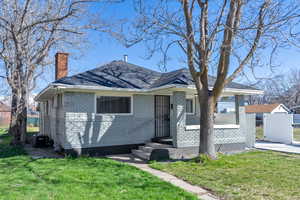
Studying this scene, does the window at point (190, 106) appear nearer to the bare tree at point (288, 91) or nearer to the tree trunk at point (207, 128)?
the tree trunk at point (207, 128)

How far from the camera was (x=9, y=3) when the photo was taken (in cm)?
1056

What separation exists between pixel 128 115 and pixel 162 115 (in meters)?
1.77

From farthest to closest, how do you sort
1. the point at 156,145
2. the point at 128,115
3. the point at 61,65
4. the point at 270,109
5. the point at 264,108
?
the point at 264,108 → the point at 270,109 → the point at 61,65 → the point at 128,115 → the point at 156,145

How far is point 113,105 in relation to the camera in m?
9.77

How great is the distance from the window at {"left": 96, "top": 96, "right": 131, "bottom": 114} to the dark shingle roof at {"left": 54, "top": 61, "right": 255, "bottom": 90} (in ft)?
2.14

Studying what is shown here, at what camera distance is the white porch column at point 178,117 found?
882cm

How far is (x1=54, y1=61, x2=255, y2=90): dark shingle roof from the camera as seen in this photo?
905 centimetres

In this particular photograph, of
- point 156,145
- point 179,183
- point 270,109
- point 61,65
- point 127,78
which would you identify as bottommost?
point 179,183

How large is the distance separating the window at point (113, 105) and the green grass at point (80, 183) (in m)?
2.79

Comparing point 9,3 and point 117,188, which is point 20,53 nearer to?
point 9,3

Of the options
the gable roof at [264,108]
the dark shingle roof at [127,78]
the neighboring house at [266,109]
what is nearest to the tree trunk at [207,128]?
the dark shingle roof at [127,78]

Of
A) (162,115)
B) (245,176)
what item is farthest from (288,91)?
(245,176)

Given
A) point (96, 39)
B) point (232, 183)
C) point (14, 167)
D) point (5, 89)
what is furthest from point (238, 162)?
point (5, 89)

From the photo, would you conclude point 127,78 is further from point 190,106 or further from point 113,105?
point 190,106
